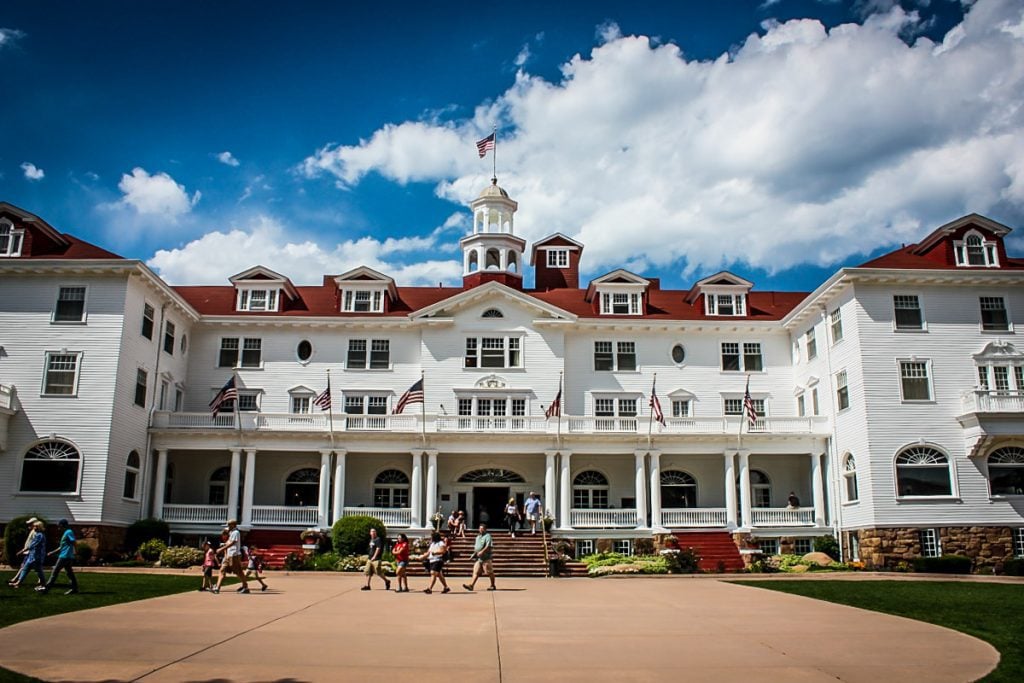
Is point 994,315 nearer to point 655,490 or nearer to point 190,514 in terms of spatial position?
point 655,490

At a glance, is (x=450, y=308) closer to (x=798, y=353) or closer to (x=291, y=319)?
(x=291, y=319)

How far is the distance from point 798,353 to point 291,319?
23508 millimetres

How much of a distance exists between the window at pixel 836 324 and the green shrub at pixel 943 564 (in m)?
9.23

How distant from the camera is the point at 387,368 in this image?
42375mm

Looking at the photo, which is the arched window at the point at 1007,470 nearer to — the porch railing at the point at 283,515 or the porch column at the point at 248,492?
the porch railing at the point at 283,515

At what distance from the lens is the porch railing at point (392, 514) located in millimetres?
37406

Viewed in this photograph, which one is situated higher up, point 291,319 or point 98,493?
point 291,319

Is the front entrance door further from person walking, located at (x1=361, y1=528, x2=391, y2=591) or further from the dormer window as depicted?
the dormer window

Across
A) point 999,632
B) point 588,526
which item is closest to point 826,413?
point 588,526

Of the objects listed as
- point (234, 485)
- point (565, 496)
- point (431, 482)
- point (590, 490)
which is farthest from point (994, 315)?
point (234, 485)

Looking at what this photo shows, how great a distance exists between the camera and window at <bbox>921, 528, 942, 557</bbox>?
33.6 m

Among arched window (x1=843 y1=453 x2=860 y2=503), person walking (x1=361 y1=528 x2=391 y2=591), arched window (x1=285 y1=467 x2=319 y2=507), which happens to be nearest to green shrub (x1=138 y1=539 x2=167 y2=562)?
arched window (x1=285 y1=467 x2=319 y2=507)

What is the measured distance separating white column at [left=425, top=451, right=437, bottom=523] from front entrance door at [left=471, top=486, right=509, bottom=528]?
2.96 meters

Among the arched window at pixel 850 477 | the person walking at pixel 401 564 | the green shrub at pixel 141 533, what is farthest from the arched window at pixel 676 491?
the green shrub at pixel 141 533
